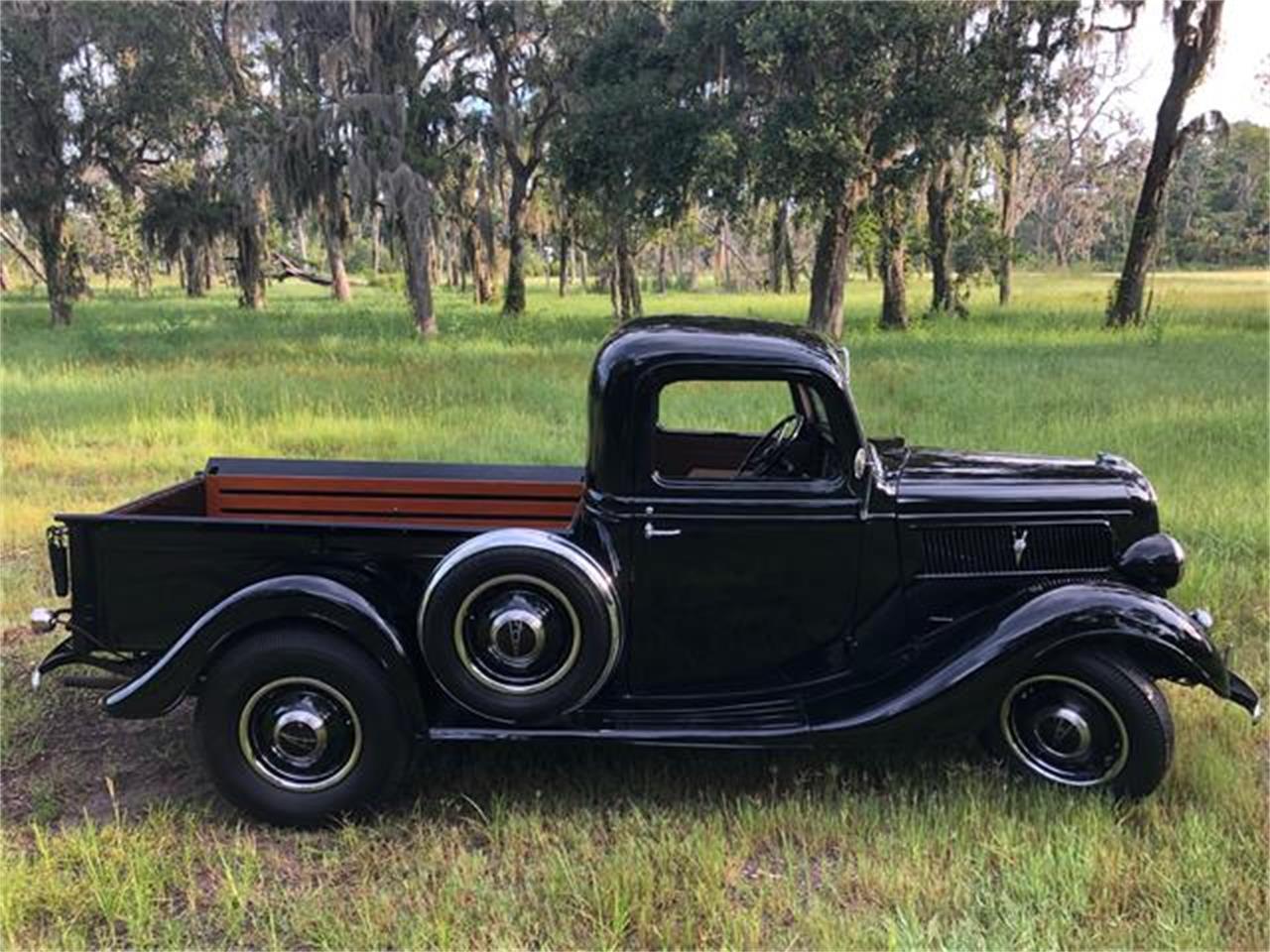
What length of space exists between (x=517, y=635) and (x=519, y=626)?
0.11 ft

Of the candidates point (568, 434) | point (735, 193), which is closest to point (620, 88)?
point (735, 193)

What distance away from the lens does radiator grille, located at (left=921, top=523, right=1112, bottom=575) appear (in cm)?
365

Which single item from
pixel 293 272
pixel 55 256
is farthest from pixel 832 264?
pixel 293 272

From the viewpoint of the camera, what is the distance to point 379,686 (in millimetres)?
3369

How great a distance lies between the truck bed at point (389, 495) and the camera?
4348 millimetres

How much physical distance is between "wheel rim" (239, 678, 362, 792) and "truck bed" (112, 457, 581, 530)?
101cm

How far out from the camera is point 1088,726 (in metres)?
3.48

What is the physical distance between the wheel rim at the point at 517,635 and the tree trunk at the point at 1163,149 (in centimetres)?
1977

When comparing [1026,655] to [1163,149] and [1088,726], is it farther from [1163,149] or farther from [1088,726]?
[1163,149]

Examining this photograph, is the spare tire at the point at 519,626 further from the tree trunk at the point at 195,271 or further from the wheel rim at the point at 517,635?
the tree trunk at the point at 195,271

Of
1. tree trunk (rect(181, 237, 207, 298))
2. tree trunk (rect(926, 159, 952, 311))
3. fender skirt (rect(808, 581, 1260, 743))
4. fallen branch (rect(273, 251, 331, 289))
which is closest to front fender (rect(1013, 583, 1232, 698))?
fender skirt (rect(808, 581, 1260, 743))

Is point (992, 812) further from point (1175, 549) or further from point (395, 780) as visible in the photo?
point (395, 780)

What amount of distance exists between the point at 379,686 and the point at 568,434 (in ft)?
18.8

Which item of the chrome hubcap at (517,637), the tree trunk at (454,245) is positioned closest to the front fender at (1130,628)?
the chrome hubcap at (517,637)
